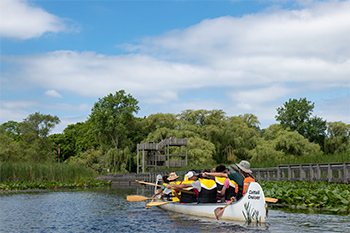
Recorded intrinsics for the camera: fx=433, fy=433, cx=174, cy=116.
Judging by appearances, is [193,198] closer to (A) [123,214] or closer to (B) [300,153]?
(A) [123,214]

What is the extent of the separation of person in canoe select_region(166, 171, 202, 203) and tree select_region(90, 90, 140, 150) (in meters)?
49.3

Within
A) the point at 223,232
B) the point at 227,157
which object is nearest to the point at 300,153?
the point at 227,157

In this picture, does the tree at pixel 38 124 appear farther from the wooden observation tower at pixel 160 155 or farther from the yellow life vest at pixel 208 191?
the yellow life vest at pixel 208 191

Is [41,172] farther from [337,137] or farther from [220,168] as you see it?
[337,137]

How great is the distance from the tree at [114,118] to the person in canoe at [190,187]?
4935 cm

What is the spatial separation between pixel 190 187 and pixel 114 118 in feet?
173

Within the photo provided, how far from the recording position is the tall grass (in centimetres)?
3253

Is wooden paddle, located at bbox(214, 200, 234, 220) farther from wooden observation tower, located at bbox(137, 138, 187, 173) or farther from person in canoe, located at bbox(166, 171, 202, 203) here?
wooden observation tower, located at bbox(137, 138, 187, 173)

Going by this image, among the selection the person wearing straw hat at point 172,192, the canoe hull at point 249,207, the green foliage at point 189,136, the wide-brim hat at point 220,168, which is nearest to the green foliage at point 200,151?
the green foliage at point 189,136

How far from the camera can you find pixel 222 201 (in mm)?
13891

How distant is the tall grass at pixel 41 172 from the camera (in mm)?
32531

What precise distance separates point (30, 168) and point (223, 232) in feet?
83.8

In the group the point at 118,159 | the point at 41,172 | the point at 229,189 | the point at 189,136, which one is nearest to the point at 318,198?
the point at 229,189

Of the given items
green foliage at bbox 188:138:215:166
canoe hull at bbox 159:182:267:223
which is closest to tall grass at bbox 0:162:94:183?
green foliage at bbox 188:138:215:166
